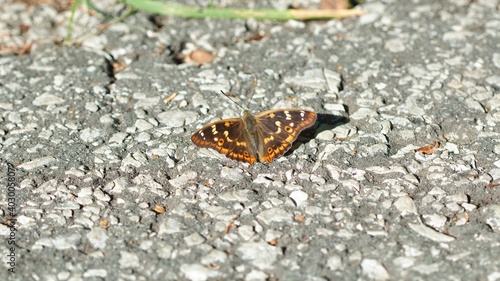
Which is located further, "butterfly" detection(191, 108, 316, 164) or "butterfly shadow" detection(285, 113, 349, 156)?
"butterfly shadow" detection(285, 113, 349, 156)

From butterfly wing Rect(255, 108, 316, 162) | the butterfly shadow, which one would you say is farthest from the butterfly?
the butterfly shadow

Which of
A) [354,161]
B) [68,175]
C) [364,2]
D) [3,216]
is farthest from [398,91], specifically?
[3,216]

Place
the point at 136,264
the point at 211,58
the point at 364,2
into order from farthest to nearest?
the point at 364,2, the point at 211,58, the point at 136,264

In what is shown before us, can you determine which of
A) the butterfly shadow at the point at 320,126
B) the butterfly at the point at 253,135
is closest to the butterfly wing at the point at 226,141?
the butterfly at the point at 253,135

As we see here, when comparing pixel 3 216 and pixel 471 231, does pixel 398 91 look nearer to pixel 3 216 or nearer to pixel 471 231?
pixel 471 231

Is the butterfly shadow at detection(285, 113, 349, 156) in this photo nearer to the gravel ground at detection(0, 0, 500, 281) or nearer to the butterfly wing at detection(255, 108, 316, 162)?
the gravel ground at detection(0, 0, 500, 281)

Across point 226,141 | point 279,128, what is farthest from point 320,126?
point 226,141
